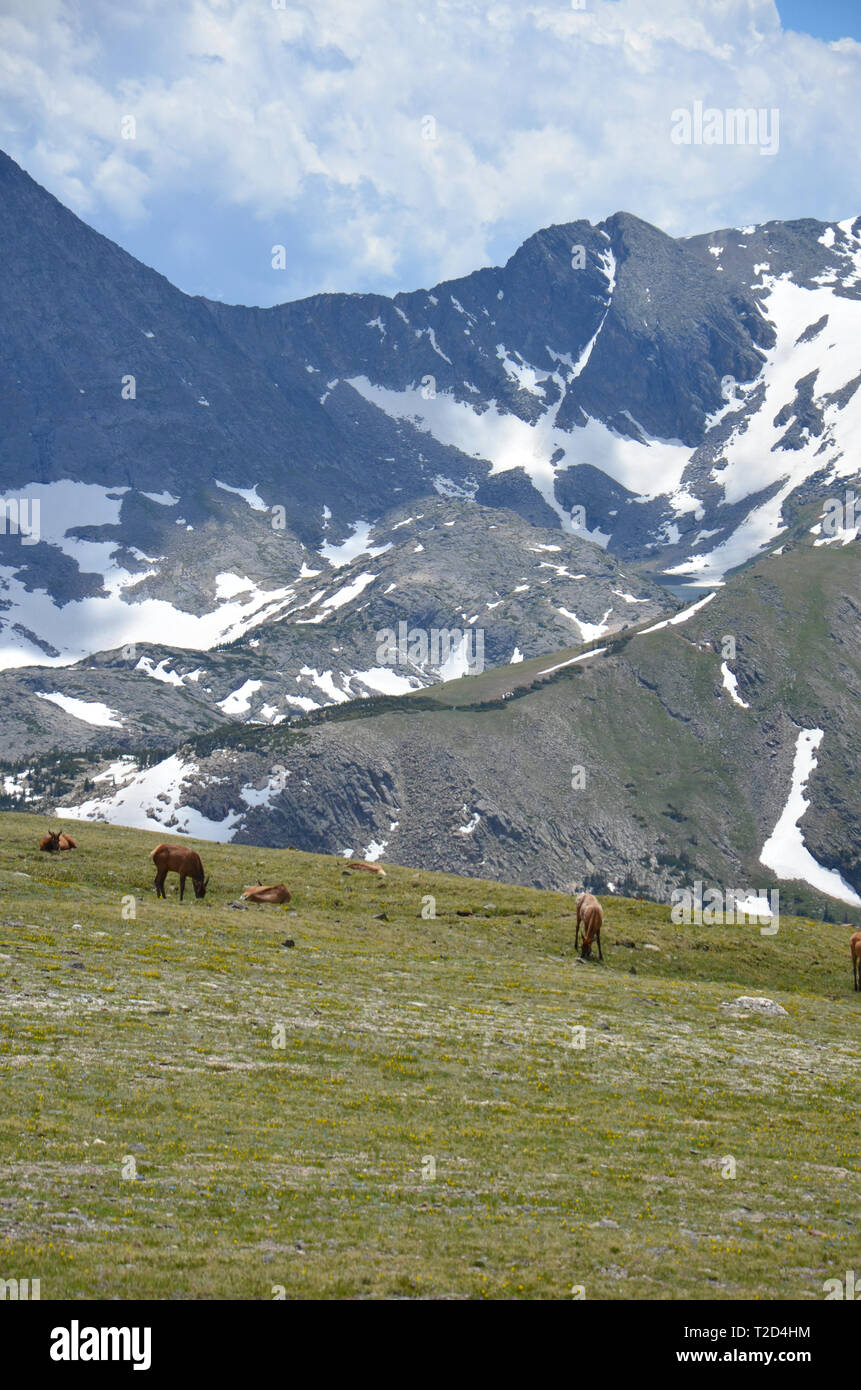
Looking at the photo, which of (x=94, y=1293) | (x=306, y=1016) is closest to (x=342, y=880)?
(x=306, y=1016)

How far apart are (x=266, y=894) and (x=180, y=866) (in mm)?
4972

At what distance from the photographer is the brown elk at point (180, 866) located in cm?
5691

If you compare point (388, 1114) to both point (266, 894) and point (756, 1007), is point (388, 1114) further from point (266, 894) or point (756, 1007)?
point (266, 894)

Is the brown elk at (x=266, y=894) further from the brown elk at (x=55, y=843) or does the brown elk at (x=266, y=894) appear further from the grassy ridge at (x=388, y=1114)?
the brown elk at (x=55, y=843)

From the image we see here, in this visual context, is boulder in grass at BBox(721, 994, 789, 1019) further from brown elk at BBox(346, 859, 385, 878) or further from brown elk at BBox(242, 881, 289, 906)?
brown elk at BBox(346, 859, 385, 878)

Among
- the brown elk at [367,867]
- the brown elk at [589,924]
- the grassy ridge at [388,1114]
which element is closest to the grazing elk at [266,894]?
the grassy ridge at [388,1114]

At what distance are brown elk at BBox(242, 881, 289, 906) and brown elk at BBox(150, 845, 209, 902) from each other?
2538 mm

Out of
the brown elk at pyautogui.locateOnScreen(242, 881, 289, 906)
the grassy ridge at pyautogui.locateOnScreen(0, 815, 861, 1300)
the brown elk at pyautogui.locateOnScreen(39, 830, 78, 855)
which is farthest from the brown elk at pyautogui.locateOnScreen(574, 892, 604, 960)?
the brown elk at pyautogui.locateOnScreen(39, 830, 78, 855)

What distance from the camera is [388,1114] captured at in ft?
95.9

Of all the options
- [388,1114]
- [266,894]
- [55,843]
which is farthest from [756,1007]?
[55,843]

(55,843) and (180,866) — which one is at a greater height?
(55,843)

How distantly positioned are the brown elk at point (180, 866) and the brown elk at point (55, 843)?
905 cm

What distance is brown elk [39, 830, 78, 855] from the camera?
6381 centimetres
